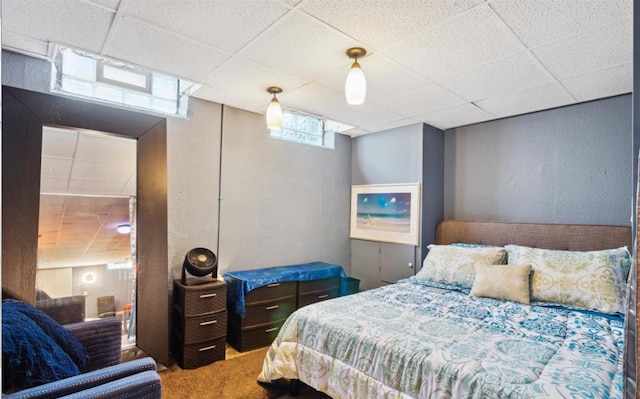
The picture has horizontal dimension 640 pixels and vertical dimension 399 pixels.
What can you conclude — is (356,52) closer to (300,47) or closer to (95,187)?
(300,47)

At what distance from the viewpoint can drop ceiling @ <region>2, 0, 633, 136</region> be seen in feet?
6.12

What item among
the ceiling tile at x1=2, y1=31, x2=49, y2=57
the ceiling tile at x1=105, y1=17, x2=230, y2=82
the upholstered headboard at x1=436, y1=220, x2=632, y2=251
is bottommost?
the upholstered headboard at x1=436, y1=220, x2=632, y2=251

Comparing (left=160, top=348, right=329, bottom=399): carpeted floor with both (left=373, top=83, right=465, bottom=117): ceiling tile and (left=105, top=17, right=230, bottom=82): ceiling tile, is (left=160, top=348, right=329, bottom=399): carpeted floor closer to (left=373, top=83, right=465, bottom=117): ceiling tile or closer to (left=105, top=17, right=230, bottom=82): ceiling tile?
(left=105, top=17, right=230, bottom=82): ceiling tile

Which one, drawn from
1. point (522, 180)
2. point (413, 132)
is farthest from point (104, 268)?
point (522, 180)

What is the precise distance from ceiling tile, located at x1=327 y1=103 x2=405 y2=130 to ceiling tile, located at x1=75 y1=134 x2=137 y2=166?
1.93 metres

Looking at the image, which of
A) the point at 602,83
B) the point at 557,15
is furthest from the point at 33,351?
the point at 602,83

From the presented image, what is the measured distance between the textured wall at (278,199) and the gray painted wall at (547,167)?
1.38m

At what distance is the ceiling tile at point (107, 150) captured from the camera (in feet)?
8.70

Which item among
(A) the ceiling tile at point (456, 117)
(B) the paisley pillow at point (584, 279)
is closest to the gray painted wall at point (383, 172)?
(A) the ceiling tile at point (456, 117)

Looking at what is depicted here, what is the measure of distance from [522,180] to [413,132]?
1.20 m

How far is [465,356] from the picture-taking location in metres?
1.76

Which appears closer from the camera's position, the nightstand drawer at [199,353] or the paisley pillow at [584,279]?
the paisley pillow at [584,279]

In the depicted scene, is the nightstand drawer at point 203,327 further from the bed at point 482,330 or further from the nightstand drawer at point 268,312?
the bed at point 482,330

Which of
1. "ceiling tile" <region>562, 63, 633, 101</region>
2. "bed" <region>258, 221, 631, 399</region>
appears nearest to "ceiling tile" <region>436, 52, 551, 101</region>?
"ceiling tile" <region>562, 63, 633, 101</region>
